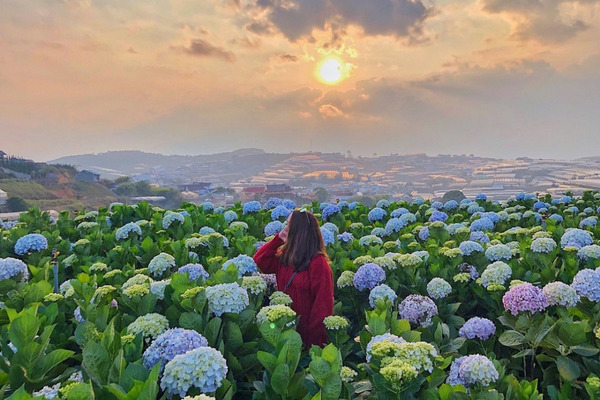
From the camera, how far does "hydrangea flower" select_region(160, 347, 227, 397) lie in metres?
1.91

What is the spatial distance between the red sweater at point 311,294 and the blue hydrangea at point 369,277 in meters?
0.29

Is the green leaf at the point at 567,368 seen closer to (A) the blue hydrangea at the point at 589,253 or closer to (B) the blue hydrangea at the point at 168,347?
(A) the blue hydrangea at the point at 589,253

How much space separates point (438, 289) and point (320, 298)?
1.05 m

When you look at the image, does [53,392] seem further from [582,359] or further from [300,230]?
[582,359]

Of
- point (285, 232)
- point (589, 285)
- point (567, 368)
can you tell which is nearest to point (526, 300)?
point (567, 368)

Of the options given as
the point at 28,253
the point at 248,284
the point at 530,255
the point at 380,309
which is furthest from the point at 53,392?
the point at 530,255

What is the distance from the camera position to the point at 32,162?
61.6 m

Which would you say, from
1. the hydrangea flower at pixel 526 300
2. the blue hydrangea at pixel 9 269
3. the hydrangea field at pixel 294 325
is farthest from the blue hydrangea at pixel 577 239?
the blue hydrangea at pixel 9 269

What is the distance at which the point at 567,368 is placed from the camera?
286 cm

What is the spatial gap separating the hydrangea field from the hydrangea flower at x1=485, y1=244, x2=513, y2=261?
1 centimetres

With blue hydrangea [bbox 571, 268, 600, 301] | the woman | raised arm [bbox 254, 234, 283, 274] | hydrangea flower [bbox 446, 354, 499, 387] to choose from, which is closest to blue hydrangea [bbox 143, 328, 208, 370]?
hydrangea flower [bbox 446, 354, 499, 387]

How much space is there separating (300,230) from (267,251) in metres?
0.56

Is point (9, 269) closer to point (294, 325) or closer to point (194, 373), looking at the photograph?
point (294, 325)

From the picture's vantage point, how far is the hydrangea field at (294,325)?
210cm
